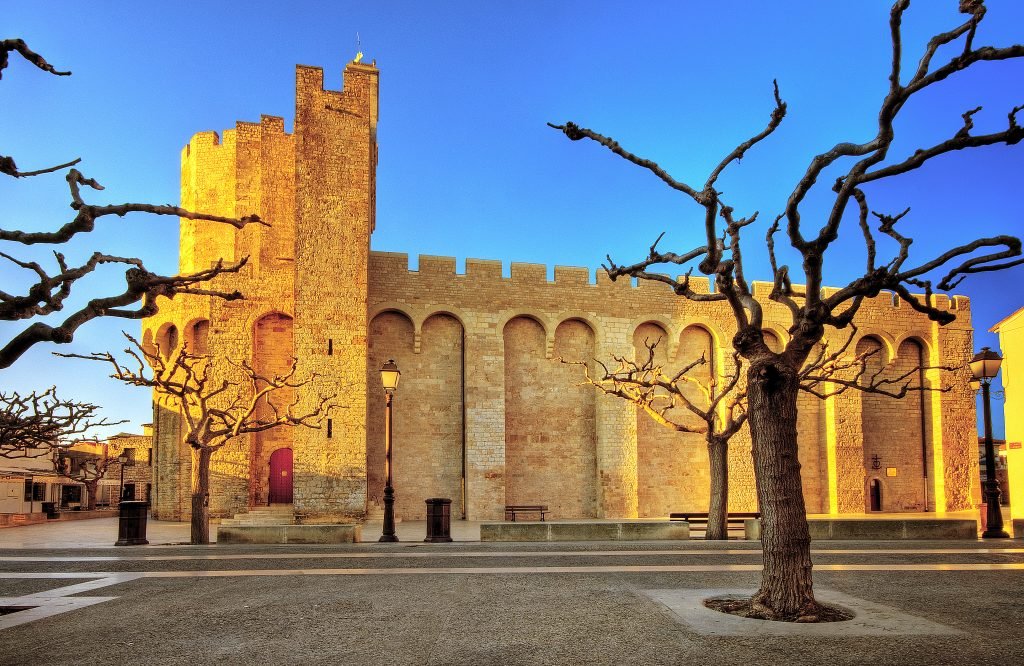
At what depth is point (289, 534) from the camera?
1425cm

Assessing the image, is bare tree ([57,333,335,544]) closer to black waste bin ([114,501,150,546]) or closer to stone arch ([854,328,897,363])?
black waste bin ([114,501,150,546])

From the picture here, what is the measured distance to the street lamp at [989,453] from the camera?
15.5 m

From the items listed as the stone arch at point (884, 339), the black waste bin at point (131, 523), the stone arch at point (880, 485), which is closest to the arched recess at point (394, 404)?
the black waste bin at point (131, 523)

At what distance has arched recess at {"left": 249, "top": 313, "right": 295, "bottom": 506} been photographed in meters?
26.2

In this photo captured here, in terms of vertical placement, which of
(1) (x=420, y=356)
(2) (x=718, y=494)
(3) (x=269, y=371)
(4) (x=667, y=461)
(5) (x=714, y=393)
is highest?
(1) (x=420, y=356)

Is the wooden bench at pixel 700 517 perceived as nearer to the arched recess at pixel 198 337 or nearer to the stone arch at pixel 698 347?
the stone arch at pixel 698 347

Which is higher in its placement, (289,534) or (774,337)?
(774,337)

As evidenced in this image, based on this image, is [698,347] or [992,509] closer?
[992,509]

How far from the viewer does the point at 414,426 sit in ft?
87.5

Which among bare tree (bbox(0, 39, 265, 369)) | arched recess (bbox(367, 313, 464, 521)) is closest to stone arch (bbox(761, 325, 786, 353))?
arched recess (bbox(367, 313, 464, 521))

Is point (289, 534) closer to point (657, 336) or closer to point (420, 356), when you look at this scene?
point (420, 356)

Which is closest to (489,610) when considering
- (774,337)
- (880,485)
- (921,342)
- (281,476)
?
(281,476)

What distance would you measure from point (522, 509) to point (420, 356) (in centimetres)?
615

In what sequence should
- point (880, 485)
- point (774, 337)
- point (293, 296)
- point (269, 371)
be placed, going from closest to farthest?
point (293, 296), point (269, 371), point (774, 337), point (880, 485)
